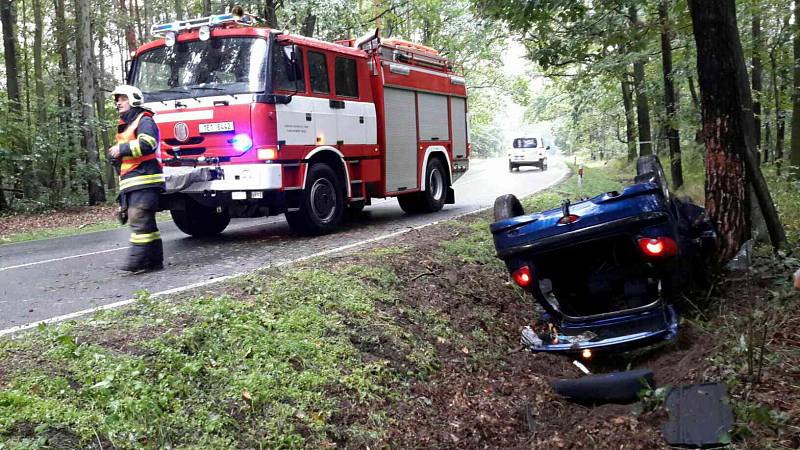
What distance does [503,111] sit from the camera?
49844 millimetres

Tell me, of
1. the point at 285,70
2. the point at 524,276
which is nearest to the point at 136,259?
the point at 285,70

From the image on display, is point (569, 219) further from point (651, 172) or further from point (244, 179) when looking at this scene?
point (244, 179)

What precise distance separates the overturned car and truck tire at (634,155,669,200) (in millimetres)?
28

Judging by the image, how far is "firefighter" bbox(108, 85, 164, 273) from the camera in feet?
22.0

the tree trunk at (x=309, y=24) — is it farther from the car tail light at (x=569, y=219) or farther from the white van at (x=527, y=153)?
the white van at (x=527, y=153)

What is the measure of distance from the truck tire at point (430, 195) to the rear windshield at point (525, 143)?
22.1 metres

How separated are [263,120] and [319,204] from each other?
5.35 ft

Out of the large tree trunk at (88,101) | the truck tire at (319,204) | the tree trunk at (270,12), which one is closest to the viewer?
the truck tire at (319,204)

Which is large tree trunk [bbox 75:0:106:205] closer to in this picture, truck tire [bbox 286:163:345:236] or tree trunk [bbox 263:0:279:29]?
tree trunk [bbox 263:0:279:29]

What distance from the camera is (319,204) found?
9.30m

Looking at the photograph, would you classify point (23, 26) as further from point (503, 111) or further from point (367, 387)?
point (503, 111)

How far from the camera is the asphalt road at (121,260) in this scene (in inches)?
228

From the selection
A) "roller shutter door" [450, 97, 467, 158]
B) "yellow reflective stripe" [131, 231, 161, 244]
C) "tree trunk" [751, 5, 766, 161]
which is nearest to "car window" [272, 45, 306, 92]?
"yellow reflective stripe" [131, 231, 161, 244]

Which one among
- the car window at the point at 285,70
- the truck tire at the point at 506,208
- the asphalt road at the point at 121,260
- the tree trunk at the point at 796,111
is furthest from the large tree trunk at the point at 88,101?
the tree trunk at the point at 796,111
